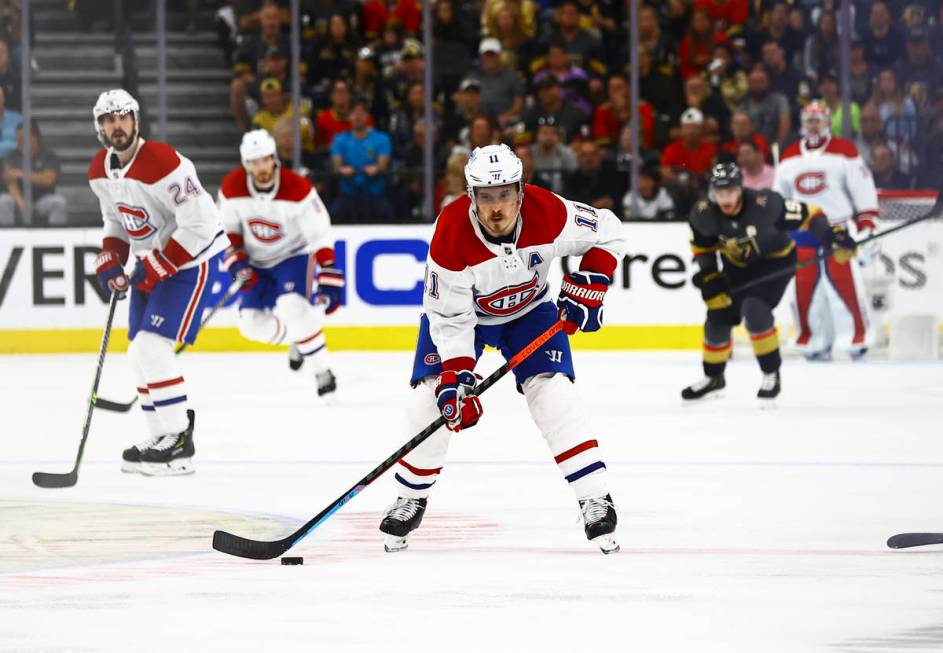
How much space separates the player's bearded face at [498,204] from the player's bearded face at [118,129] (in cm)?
195

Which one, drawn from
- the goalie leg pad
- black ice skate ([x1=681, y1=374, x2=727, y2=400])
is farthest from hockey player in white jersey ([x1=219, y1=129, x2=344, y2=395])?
the goalie leg pad

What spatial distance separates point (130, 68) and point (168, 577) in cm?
701

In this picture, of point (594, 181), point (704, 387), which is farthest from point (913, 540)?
point (594, 181)

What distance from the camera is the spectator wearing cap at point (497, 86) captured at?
1064cm

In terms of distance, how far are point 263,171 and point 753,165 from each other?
359 centimetres

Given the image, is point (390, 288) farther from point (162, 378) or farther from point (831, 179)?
point (162, 378)

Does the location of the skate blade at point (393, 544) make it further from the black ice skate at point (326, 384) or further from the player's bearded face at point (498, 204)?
the black ice skate at point (326, 384)

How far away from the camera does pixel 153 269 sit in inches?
222

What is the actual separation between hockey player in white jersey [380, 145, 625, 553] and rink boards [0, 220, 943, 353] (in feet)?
19.7

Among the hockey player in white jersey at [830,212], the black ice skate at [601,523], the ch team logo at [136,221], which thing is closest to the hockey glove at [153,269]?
the ch team logo at [136,221]

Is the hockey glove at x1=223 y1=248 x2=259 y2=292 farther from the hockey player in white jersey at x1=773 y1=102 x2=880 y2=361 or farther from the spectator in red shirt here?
the spectator in red shirt

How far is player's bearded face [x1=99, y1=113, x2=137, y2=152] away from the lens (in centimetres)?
561

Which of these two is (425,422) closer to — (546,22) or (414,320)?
(414,320)

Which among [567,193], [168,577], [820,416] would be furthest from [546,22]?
[168,577]
